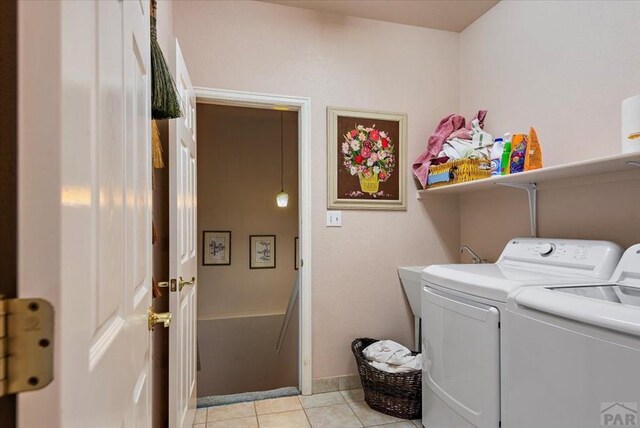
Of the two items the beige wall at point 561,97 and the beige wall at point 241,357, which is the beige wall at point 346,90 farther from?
the beige wall at point 241,357

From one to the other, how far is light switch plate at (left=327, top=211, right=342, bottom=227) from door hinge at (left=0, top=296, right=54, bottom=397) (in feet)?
7.00

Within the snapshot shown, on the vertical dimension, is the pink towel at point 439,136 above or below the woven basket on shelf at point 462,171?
above

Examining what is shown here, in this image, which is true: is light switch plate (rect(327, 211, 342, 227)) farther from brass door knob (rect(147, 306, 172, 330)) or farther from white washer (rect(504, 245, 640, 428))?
brass door knob (rect(147, 306, 172, 330))

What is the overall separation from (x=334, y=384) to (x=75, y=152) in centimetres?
242

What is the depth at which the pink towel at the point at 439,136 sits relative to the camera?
8.21 feet

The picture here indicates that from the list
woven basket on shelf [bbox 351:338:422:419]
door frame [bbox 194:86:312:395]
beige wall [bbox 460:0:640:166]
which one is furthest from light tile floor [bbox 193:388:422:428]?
beige wall [bbox 460:0:640:166]

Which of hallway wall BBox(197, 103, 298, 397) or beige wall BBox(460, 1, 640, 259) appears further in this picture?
hallway wall BBox(197, 103, 298, 397)

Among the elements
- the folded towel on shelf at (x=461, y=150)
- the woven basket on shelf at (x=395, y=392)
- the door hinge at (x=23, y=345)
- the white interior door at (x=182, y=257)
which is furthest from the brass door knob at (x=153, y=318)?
the folded towel on shelf at (x=461, y=150)

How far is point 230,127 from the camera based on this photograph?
4.37 metres

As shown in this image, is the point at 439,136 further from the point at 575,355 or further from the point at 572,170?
the point at 575,355

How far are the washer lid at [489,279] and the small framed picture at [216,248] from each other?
2941 mm

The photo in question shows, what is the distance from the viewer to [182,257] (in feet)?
5.49

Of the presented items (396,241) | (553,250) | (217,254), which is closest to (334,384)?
(396,241)

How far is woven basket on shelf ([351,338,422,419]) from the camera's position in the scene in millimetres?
2066
